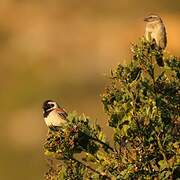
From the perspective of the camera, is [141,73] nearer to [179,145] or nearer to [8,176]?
[179,145]

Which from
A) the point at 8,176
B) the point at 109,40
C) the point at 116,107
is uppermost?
the point at 109,40

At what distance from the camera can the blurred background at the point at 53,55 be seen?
58.9 meters

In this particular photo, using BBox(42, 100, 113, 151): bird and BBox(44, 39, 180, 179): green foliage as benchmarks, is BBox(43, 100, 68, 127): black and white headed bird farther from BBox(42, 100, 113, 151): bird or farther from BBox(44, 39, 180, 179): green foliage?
BBox(44, 39, 180, 179): green foliage

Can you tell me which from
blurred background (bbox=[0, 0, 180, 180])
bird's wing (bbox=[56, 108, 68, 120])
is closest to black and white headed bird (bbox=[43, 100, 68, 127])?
bird's wing (bbox=[56, 108, 68, 120])

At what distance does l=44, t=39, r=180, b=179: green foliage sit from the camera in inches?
498

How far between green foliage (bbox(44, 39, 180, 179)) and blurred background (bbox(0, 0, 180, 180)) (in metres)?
36.1

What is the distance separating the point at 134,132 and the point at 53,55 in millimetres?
61681

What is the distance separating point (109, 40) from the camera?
77.0 metres

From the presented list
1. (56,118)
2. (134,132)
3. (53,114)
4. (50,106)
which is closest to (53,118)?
(56,118)

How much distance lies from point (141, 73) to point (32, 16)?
70.4m

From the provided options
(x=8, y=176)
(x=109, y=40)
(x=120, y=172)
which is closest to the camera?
(x=120, y=172)

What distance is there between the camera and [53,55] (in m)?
74.4

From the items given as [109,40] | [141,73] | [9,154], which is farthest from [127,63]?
[109,40]

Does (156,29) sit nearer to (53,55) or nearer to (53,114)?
(53,114)
